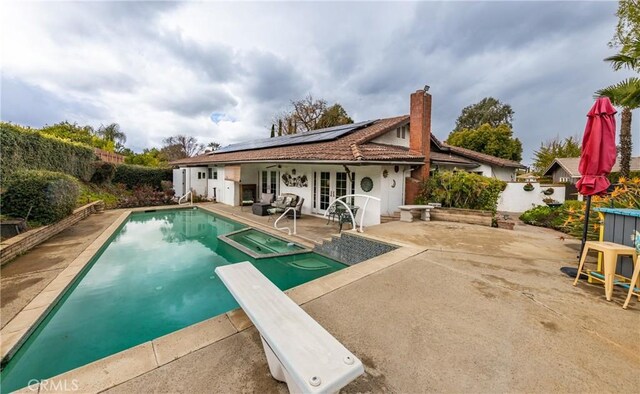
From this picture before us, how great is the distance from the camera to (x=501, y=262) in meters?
4.84

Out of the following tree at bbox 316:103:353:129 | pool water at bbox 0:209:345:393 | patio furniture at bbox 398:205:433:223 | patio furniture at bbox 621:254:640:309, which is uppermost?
tree at bbox 316:103:353:129

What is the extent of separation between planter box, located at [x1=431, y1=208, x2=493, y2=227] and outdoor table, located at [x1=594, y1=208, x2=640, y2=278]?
15.3ft

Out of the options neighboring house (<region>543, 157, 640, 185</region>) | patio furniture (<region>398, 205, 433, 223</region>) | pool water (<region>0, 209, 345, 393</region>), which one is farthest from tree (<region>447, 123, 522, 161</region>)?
pool water (<region>0, 209, 345, 393</region>)

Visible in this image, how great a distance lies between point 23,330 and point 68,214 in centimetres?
760

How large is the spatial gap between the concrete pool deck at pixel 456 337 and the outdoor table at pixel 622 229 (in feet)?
1.32

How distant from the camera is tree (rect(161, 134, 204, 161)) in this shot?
40.5 meters

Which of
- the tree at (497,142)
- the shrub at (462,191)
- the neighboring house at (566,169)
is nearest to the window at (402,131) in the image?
the shrub at (462,191)

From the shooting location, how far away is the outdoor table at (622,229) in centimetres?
358

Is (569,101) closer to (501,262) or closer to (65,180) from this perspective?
(501,262)

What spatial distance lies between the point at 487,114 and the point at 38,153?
47.9 m

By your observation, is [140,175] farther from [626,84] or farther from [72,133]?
[626,84]

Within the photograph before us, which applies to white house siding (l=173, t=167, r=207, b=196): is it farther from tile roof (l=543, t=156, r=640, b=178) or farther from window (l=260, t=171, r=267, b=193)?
tile roof (l=543, t=156, r=640, b=178)

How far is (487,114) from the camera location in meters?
36.7

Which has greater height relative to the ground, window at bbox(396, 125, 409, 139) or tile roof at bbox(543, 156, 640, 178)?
window at bbox(396, 125, 409, 139)
